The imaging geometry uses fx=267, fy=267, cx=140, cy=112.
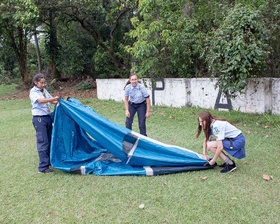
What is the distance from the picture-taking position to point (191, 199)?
3350 mm

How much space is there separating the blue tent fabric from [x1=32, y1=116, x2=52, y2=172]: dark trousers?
6.6 inches

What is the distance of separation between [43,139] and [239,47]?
5186 millimetres

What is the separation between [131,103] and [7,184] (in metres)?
2.65

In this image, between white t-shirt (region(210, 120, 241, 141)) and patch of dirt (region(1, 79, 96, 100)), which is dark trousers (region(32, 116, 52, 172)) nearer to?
white t-shirt (region(210, 120, 241, 141))

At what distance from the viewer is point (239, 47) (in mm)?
6773

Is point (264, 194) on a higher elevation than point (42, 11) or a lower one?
lower

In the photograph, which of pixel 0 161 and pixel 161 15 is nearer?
pixel 0 161

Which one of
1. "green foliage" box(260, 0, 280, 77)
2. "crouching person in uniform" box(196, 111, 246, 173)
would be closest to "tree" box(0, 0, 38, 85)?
"green foliage" box(260, 0, 280, 77)

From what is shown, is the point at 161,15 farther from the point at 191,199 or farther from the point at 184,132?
the point at 191,199

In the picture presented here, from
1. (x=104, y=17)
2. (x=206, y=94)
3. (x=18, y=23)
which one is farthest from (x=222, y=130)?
(x=104, y=17)

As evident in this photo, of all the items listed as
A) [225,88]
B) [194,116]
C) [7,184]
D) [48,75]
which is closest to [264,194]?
[7,184]

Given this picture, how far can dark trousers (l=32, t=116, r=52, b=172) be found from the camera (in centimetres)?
443

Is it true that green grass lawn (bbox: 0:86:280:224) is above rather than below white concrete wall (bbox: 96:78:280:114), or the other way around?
below

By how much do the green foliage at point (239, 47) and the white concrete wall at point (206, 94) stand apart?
26.3 inches
